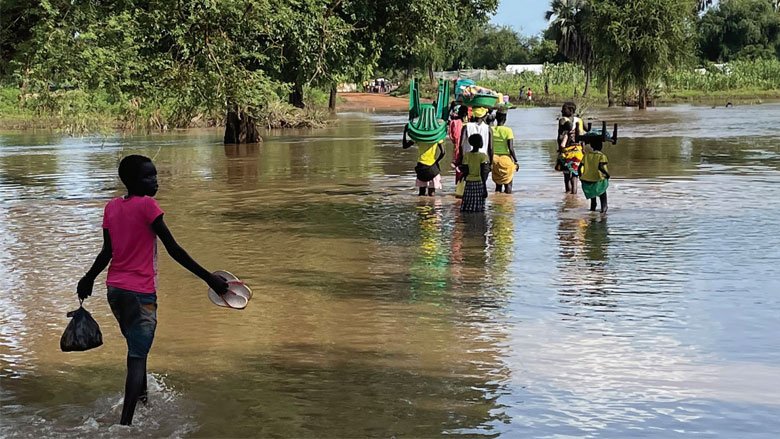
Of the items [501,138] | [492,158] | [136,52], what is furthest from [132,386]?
[136,52]

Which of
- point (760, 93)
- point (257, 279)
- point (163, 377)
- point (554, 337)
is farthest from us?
point (760, 93)

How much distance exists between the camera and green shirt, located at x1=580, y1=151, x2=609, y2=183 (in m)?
14.6

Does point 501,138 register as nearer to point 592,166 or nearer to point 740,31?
point 592,166

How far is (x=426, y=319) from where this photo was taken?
8688 millimetres

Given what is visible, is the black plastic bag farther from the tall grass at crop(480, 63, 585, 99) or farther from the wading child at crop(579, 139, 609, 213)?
the tall grass at crop(480, 63, 585, 99)

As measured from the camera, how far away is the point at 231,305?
20.5 ft

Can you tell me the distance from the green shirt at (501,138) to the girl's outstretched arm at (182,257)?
1097 cm

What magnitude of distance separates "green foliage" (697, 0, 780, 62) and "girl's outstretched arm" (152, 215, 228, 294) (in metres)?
101

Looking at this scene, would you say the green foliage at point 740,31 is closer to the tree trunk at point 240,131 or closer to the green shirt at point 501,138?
the tree trunk at point 240,131

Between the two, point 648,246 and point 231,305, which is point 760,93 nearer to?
point 648,246

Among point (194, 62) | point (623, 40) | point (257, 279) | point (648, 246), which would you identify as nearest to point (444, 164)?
point (194, 62)

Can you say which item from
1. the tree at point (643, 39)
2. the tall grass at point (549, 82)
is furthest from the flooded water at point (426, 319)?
the tall grass at point (549, 82)

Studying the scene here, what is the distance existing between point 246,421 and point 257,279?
177 inches

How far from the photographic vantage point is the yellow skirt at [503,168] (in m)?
17.3
